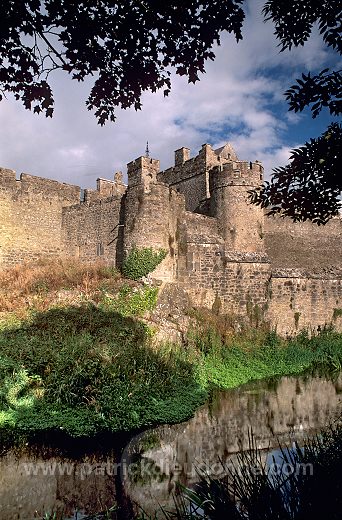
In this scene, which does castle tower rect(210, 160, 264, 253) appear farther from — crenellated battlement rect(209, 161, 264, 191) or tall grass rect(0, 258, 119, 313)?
tall grass rect(0, 258, 119, 313)

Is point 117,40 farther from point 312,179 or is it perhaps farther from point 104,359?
point 104,359

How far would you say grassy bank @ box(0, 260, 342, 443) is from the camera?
1038cm

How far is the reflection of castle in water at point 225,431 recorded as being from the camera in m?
7.02

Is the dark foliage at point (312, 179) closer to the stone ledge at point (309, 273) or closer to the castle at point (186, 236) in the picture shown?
the castle at point (186, 236)

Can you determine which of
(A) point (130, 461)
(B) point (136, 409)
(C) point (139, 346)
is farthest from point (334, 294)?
(A) point (130, 461)

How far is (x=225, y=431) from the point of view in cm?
1010

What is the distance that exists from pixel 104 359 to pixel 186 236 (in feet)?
27.2

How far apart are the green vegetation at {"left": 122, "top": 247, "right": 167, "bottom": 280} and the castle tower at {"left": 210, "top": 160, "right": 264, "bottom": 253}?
4198 mm

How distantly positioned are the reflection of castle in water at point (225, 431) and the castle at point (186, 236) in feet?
15.4

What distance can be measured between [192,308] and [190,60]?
530 inches

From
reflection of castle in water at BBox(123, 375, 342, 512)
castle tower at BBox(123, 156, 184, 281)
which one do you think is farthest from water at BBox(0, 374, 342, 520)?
castle tower at BBox(123, 156, 184, 281)

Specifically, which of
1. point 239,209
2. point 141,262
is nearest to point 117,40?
point 141,262

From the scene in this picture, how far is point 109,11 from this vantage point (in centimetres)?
478

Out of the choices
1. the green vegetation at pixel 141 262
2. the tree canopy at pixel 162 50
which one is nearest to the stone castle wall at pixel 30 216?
the green vegetation at pixel 141 262
